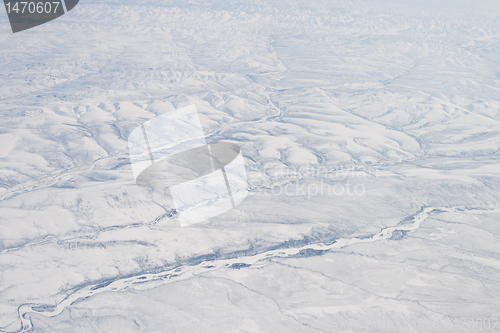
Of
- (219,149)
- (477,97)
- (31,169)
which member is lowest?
(477,97)

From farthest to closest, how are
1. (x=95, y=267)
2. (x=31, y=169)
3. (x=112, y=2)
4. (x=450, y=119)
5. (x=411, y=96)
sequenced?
1. (x=112, y=2)
2. (x=411, y=96)
3. (x=450, y=119)
4. (x=31, y=169)
5. (x=95, y=267)

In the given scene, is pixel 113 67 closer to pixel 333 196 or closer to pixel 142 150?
pixel 142 150

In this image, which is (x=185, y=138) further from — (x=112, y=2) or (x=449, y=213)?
(x=112, y=2)

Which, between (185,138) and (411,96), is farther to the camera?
(411,96)

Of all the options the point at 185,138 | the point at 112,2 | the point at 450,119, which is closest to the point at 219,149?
the point at 185,138

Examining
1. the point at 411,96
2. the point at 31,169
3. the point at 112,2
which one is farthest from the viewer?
the point at 112,2

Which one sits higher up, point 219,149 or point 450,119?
point 219,149
